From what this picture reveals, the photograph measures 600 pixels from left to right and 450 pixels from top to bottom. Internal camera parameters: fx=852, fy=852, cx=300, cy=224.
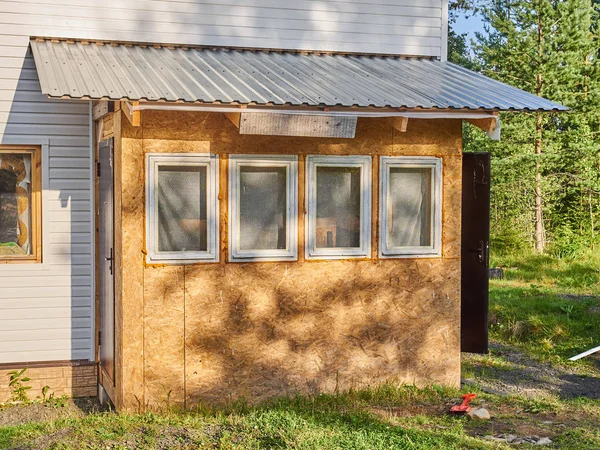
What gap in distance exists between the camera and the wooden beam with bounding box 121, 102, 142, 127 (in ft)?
25.1

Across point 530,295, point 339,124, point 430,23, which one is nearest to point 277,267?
point 339,124

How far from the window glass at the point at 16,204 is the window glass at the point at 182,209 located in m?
1.91

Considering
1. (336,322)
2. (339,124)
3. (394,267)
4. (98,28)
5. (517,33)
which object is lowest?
(336,322)

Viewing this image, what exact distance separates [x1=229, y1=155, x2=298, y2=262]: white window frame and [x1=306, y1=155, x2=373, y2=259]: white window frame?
0.14m

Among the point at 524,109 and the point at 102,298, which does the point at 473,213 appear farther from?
the point at 102,298

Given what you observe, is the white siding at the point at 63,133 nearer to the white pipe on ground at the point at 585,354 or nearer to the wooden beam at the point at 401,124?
the wooden beam at the point at 401,124

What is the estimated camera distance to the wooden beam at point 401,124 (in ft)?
27.8

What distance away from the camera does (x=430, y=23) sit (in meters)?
10.5

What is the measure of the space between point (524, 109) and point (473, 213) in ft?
6.96

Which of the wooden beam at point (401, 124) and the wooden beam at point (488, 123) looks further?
the wooden beam at point (488, 123)

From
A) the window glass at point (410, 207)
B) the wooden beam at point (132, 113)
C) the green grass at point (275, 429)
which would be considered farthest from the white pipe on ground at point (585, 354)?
the wooden beam at point (132, 113)

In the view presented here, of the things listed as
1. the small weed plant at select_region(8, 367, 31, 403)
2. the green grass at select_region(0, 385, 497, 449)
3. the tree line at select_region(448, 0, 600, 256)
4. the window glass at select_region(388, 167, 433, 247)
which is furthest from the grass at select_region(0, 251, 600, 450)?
the tree line at select_region(448, 0, 600, 256)

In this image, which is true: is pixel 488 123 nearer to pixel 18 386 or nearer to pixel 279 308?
pixel 279 308

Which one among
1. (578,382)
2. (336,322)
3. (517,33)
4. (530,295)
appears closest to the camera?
(336,322)
